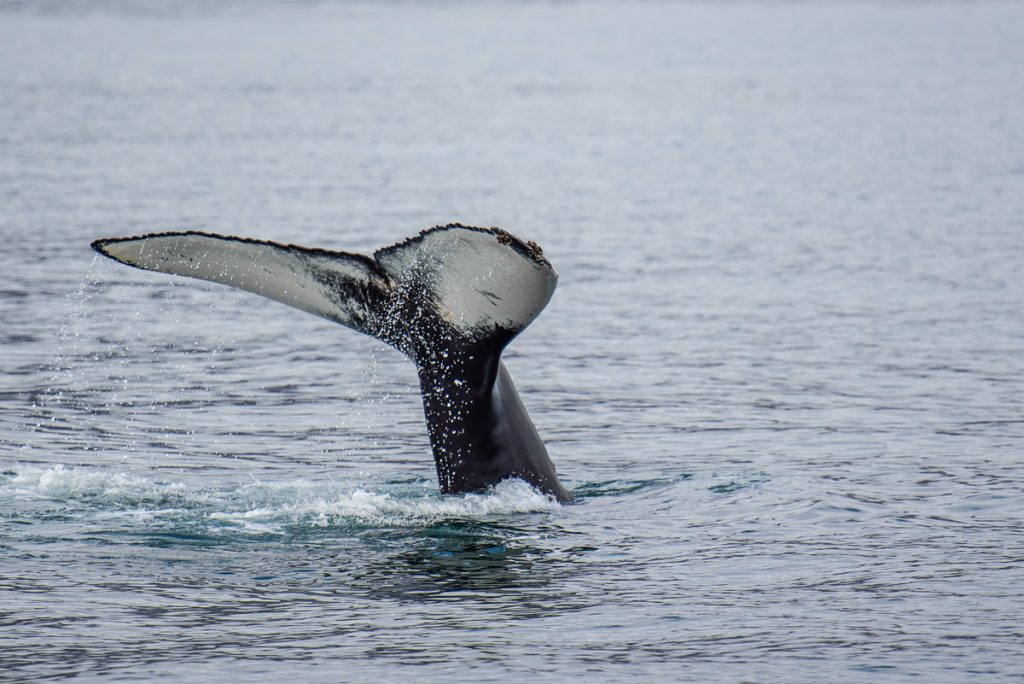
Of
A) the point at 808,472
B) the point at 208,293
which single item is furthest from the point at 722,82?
the point at 808,472

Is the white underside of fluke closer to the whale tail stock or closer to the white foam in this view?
the whale tail stock

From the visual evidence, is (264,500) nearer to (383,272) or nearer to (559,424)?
(383,272)

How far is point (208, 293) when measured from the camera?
1819 cm

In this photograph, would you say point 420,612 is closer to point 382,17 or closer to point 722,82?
point 722,82

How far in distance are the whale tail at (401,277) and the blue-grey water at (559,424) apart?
121 cm

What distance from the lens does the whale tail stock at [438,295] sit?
8141 mm

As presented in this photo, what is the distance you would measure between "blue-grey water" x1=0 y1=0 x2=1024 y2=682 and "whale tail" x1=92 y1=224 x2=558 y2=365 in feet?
3.97

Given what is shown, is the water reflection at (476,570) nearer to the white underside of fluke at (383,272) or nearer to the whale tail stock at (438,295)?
the whale tail stock at (438,295)

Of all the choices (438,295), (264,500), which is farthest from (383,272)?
(264,500)

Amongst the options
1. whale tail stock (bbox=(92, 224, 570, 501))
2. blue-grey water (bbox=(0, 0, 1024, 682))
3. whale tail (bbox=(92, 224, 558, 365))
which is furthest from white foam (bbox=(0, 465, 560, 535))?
whale tail (bbox=(92, 224, 558, 365))

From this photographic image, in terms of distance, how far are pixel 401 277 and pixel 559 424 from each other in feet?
14.7

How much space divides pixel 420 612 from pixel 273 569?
1.01 meters

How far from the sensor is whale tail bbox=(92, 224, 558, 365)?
319 inches

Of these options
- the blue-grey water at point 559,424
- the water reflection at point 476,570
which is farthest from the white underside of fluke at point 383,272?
the blue-grey water at point 559,424
